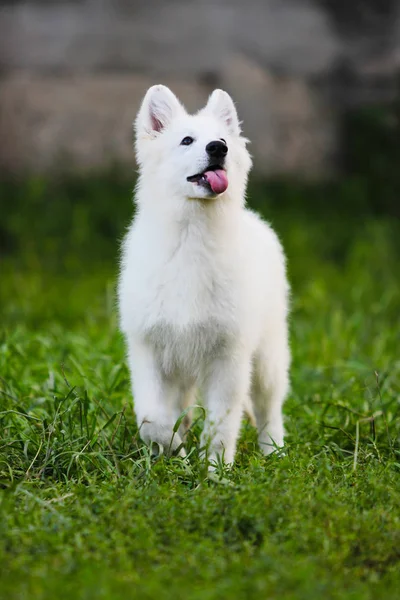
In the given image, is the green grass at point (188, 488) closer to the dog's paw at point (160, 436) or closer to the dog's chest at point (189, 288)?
the dog's paw at point (160, 436)

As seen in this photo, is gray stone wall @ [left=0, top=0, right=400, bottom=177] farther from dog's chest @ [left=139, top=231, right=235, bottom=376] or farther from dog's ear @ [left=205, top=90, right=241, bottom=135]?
dog's chest @ [left=139, top=231, right=235, bottom=376]

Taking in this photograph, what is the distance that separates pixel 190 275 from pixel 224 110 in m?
0.88

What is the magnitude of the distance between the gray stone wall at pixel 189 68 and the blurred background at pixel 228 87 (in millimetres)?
11

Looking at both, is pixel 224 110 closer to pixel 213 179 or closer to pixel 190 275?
pixel 213 179

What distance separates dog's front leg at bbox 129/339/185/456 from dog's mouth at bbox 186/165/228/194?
0.77 m

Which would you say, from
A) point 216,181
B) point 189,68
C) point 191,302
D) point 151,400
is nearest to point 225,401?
point 151,400

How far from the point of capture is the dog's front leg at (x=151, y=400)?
4.45 m

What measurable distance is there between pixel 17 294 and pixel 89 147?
3046 millimetres

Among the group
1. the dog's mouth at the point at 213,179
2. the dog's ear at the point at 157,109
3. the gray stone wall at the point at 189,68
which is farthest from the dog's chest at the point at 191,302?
the gray stone wall at the point at 189,68

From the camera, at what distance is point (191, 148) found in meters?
4.41

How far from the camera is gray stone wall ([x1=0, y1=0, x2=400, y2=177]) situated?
428 inches

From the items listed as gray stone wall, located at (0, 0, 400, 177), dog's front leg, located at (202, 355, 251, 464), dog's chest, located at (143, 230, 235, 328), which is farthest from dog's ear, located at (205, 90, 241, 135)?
gray stone wall, located at (0, 0, 400, 177)

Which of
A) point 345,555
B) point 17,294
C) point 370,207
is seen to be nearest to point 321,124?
point 370,207

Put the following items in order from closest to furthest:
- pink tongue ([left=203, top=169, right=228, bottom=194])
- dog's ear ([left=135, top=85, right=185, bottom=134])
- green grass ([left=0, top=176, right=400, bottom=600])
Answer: green grass ([left=0, top=176, right=400, bottom=600])
pink tongue ([left=203, top=169, right=228, bottom=194])
dog's ear ([left=135, top=85, right=185, bottom=134])
